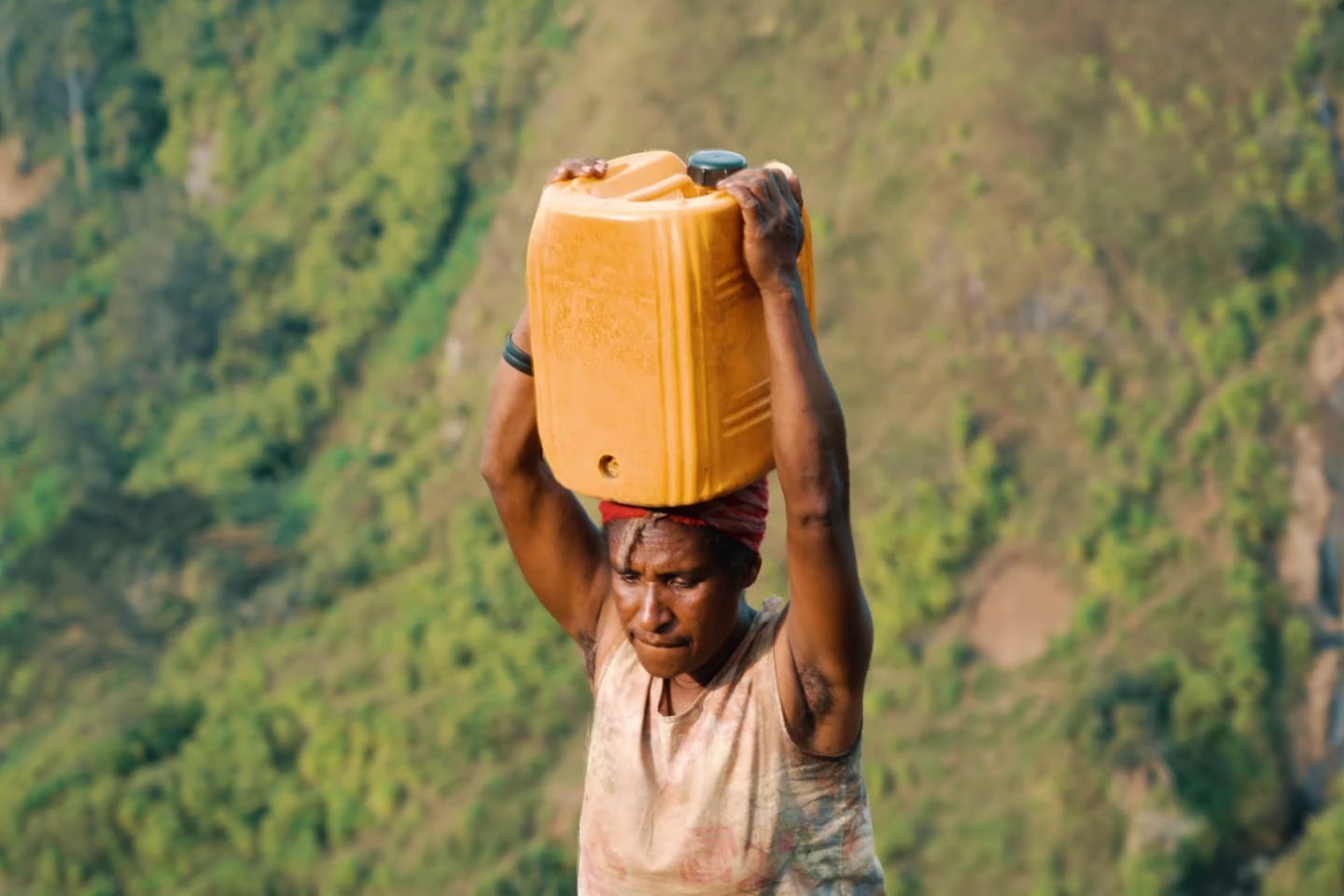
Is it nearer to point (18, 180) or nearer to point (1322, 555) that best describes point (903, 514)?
point (1322, 555)

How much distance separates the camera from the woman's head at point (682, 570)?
8.84 ft

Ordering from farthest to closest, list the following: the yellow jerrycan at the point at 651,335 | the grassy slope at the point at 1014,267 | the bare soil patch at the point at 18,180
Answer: the bare soil patch at the point at 18,180 → the grassy slope at the point at 1014,267 → the yellow jerrycan at the point at 651,335

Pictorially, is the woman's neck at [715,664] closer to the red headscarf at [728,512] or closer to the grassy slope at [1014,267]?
the red headscarf at [728,512]

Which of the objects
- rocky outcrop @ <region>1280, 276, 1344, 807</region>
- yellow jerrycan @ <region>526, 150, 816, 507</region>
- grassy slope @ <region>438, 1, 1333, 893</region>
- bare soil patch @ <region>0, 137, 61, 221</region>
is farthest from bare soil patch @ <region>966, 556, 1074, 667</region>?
bare soil patch @ <region>0, 137, 61, 221</region>

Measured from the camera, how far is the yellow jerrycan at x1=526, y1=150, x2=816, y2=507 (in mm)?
2424

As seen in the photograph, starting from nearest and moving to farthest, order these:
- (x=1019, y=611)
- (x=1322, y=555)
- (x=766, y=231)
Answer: (x=766, y=231) → (x=1322, y=555) → (x=1019, y=611)

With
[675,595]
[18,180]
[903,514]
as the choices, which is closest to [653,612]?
[675,595]

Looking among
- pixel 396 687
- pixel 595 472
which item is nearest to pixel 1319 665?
pixel 396 687

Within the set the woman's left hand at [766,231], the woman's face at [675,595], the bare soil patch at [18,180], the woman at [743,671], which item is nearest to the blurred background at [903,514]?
the bare soil patch at [18,180]

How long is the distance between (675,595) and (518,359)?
1.44 feet

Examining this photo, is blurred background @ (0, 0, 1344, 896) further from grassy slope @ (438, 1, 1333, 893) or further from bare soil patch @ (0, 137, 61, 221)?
bare soil patch @ (0, 137, 61, 221)

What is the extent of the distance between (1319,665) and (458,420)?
8261 millimetres

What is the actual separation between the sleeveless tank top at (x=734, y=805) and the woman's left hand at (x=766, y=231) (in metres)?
0.60

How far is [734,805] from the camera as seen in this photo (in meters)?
2.70
